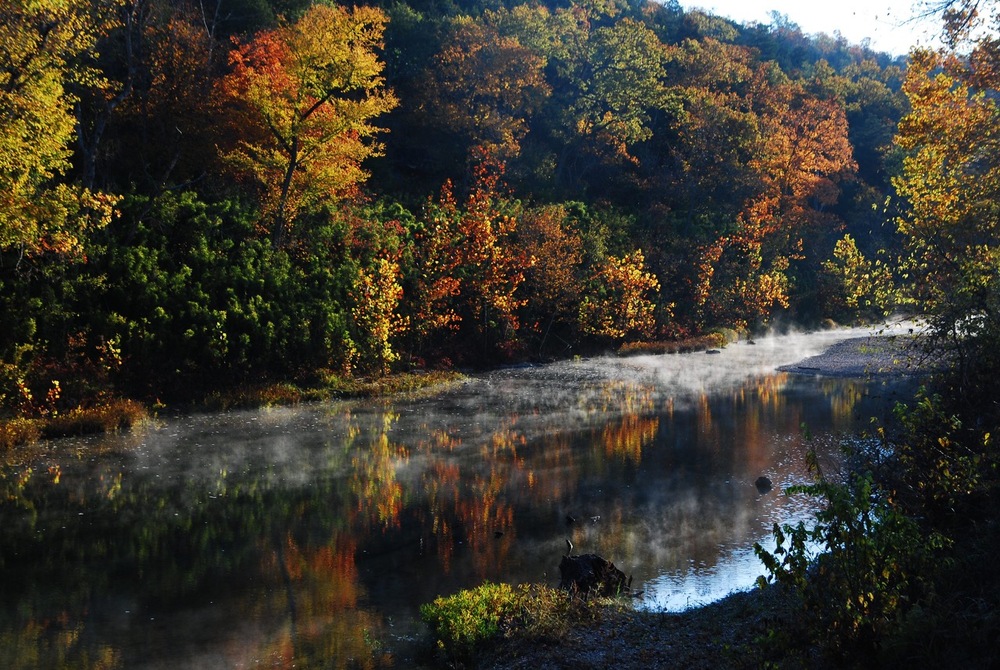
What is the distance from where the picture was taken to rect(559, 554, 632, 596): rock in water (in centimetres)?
1109

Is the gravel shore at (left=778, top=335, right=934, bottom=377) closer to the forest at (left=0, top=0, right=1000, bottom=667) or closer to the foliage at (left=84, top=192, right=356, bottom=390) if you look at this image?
the forest at (left=0, top=0, right=1000, bottom=667)

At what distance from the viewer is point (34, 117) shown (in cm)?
2034

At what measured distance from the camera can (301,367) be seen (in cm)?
2980

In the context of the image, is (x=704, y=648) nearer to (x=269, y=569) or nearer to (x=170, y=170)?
(x=269, y=569)

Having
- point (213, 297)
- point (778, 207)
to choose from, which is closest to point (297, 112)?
point (213, 297)

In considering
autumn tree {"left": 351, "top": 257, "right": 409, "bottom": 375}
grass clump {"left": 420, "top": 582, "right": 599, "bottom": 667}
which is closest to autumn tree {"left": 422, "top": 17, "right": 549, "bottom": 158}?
autumn tree {"left": 351, "top": 257, "right": 409, "bottom": 375}

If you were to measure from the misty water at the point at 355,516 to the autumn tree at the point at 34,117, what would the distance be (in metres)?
6.12

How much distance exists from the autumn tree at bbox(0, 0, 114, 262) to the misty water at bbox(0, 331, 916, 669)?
20.1 feet

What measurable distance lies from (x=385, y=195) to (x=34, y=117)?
71.5 ft

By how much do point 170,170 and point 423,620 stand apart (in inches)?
964

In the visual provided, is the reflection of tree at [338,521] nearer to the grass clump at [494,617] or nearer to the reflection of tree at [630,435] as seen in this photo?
the reflection of tree at [630,435]

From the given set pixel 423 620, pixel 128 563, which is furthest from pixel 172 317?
pixel 423 620

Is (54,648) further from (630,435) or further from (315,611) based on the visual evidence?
(630,435)

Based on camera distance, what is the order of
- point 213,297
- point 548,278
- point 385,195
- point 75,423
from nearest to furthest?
1. point 75,423
2. point 213,297
3. point 548,278
4. point 385,195
